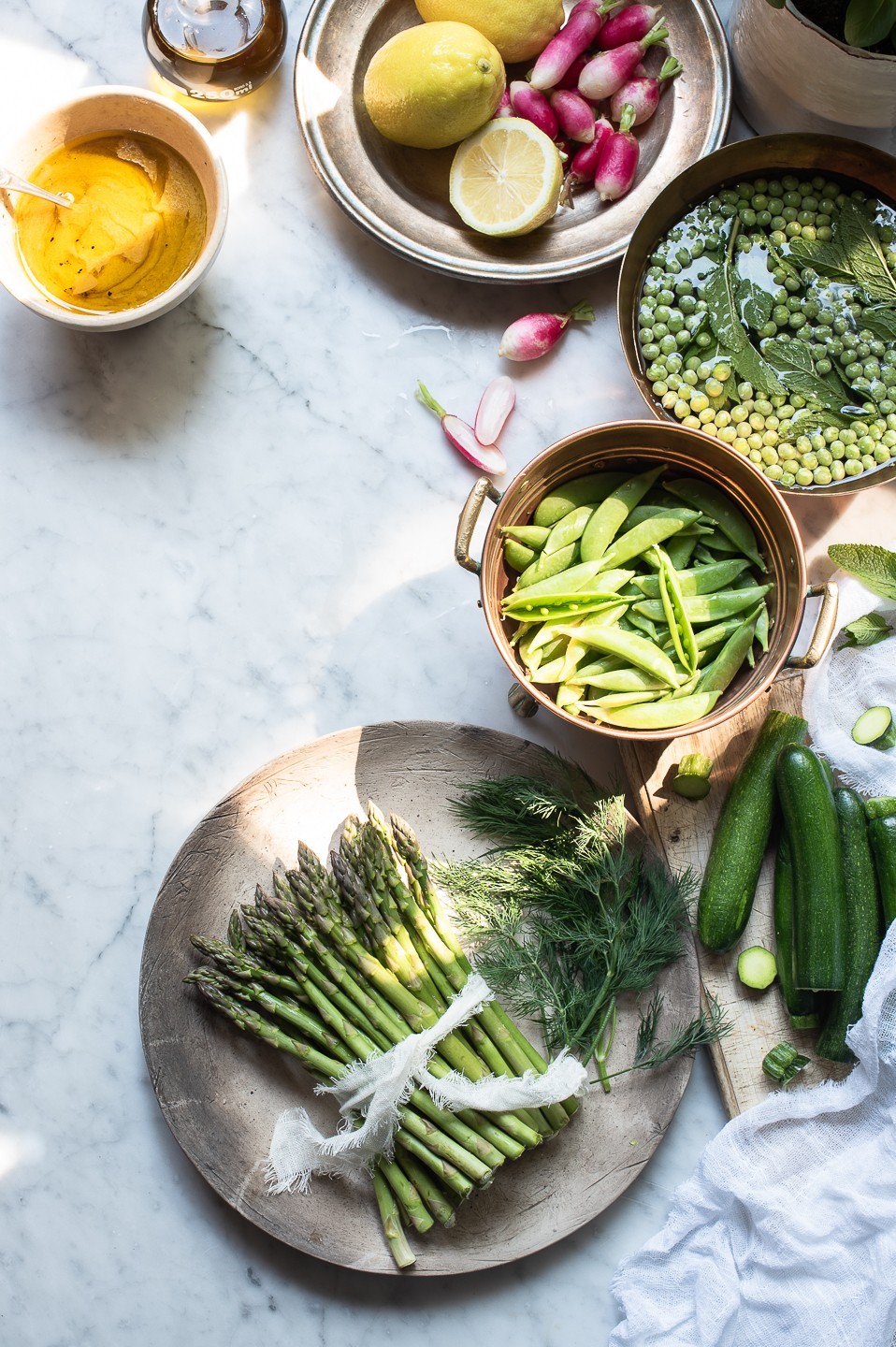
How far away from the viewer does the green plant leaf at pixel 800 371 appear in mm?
1690

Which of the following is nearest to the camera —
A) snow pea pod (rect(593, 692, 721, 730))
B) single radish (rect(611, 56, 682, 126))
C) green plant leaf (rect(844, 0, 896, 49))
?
green plant leaf (rect(844, 0, 896, 49))

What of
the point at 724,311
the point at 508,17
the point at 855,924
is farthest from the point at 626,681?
the point at 508,17

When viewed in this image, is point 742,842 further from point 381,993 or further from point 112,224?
point 112,224

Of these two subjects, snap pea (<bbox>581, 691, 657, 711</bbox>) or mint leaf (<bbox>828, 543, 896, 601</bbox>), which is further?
mint leaf (<bbox>828, 543, 896, 601</bbox>)

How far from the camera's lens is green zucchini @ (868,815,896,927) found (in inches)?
63.2

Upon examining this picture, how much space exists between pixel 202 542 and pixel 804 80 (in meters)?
1.09

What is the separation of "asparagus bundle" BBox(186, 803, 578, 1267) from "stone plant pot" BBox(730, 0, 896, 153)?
118cm

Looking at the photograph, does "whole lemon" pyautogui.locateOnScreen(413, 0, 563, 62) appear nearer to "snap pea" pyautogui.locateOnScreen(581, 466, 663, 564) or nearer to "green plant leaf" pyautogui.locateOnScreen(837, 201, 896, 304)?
"green plant leaf" pyautogui.locateOnScreen(837, 201, 896, 304)

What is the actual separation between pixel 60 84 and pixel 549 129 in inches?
30.7

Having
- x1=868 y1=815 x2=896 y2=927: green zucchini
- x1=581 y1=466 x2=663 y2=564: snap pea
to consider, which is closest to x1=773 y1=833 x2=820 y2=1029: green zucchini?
x1=868 y1=815 x2=896 y2=927: green zucchini

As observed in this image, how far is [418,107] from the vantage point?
166 cm

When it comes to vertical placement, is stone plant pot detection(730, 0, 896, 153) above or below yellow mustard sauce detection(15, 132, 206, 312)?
above

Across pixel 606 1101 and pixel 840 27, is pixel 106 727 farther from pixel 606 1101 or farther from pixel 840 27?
pixel 840 27

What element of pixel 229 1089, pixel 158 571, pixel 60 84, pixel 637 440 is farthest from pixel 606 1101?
pixel 60 84
